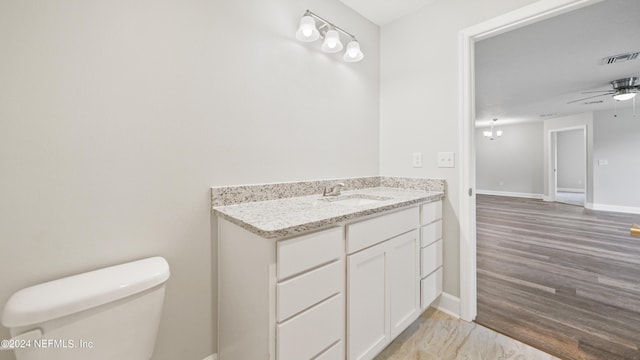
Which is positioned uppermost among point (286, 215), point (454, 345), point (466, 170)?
point (466, 170)

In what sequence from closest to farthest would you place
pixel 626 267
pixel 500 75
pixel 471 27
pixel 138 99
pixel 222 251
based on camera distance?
1. pixel 138 99
2. pixel 222 251
3. pixel 471 27
4. pixel 626 267
5. pixel 500 75

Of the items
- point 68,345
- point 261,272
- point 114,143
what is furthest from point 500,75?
point 68,345

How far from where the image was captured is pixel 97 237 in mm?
990

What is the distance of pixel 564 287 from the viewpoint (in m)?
2.18

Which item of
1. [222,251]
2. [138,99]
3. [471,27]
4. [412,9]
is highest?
[412,9]

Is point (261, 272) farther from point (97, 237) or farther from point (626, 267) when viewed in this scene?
point (626, 267)

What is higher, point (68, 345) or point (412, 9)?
point (412, 9)

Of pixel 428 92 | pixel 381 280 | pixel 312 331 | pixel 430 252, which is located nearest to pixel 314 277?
pixel 312 331

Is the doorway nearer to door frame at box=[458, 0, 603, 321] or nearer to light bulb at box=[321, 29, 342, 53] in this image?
door frame at box=[458, 0, 603, 321]

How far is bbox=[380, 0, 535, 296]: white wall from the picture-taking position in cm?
178

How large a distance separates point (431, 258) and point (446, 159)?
28.3 inches

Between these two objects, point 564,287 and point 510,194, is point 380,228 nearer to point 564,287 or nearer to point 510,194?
point 564,287

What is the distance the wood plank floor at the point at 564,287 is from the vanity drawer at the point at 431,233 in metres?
0.64

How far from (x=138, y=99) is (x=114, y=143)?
21cm
